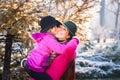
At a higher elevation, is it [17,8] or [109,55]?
[17,8]

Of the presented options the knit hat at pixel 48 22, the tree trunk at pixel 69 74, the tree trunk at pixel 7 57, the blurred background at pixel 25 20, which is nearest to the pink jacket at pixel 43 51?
the knit hat at pixel 48 22

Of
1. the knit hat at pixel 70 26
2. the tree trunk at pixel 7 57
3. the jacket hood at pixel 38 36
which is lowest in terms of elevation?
the tree trunk at pixel 7 57

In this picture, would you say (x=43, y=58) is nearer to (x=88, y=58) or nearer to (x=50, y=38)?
(x=50, y=38)

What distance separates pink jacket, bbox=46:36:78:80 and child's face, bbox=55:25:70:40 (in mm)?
192

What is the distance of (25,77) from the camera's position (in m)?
8.72

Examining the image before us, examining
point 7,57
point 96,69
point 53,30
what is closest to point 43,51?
point 53,30

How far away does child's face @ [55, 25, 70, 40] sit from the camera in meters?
3.71

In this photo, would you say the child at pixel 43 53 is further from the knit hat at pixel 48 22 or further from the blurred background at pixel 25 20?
the blurred background at pixel 25 20

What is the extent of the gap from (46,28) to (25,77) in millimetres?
5190

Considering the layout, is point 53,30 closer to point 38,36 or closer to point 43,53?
point 38,36

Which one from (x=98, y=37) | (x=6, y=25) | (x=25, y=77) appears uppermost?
(x=6, y=25)

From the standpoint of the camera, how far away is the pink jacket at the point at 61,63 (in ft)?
11.6

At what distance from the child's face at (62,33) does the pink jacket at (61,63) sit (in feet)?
0.63

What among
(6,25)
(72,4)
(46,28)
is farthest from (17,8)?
(46,28)
